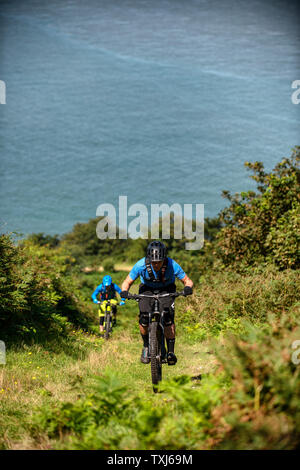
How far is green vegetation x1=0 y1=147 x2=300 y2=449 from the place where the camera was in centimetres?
351

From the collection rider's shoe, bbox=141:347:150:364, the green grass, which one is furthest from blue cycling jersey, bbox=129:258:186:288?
the green grass

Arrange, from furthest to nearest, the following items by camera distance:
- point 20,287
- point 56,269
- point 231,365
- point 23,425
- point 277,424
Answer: point 56,269 < point 20,287 < point 23,425 < point 231,365 < point 277,424

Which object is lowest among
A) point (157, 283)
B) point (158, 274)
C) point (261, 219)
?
point (157, 283)

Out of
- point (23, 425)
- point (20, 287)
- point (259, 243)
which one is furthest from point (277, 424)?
point (259, 243)

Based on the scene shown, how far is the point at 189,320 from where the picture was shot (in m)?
12.3

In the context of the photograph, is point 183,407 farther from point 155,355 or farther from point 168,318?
point 168,318

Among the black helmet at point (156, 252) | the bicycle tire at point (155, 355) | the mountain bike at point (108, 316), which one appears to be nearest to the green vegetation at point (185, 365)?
the bicycle tire at point (155, 355)

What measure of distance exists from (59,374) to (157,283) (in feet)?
6.60

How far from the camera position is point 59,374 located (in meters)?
6.93

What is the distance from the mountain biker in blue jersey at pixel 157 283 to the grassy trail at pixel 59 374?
542mm

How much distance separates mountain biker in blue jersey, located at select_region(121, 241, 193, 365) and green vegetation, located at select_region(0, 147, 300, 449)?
26.2 inches

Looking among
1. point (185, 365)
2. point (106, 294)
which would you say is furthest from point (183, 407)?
point (106, 294)

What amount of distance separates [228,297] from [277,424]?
26.0 ft

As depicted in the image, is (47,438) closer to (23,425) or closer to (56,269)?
(23,425)
